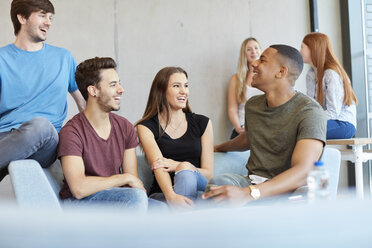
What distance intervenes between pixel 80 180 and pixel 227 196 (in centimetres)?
70

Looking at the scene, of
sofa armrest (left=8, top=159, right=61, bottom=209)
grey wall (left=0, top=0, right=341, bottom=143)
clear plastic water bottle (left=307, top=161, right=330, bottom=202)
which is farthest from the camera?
grey wall (left=0, top=0, right=341, bottom=143)

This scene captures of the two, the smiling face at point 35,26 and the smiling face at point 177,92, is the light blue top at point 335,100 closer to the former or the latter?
the smiling face at point 177,92

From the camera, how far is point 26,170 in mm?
1894

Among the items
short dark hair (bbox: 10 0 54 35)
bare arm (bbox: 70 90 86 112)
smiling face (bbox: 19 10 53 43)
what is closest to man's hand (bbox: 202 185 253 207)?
bare arm (bbox: 70 90 86 112)

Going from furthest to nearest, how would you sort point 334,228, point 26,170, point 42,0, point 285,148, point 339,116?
point 339,116, point 42,0, point 285,148, point 26,170, point 334,228

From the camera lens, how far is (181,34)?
15.6 ft

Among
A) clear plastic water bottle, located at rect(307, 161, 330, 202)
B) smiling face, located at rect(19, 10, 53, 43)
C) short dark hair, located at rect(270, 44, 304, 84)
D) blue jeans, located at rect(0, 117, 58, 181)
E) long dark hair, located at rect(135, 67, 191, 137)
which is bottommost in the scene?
clear plastic water bottle, located at rect(307, 161, 330, 202)

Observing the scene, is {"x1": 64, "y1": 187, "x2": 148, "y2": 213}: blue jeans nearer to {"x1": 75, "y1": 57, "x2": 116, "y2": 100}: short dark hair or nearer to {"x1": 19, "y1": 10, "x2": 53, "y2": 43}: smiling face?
{"x1": 75, "y1": 57, "x2": 116, "y2": 100}: short dark hair

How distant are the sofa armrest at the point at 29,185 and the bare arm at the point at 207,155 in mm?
905

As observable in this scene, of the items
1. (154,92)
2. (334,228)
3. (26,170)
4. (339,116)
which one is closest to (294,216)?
(334,228)

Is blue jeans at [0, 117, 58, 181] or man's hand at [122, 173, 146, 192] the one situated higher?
blue jeans at [0, 117, 58, 181]

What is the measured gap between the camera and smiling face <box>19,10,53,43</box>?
2646mm

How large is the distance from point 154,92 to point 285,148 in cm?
99

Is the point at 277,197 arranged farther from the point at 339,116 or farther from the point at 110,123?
the point at 339,116
